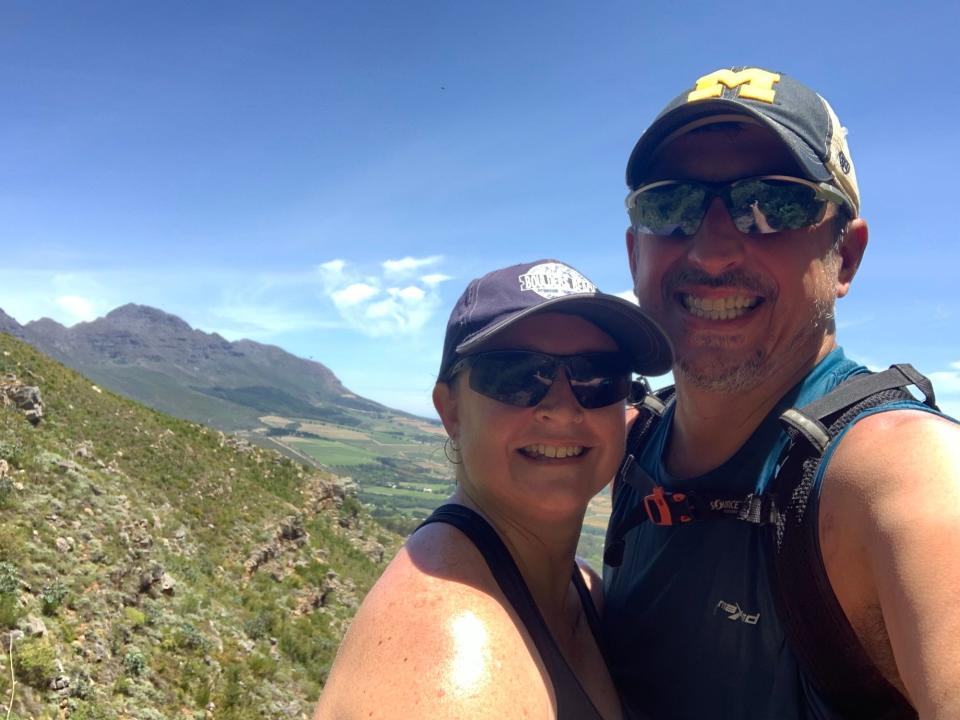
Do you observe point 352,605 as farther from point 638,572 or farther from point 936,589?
point 936,589

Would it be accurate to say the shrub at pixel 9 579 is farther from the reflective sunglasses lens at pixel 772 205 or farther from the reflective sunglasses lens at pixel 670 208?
the reflective sunglasses lens at pixel 772 205

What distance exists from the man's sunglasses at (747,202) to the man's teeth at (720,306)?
0.98ft

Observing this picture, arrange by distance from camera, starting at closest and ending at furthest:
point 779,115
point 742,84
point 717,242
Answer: point 779,115 → point 742,84 → point 717,242

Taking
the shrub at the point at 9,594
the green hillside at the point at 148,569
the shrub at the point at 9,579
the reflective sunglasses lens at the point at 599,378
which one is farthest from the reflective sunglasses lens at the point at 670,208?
the shrub at the point at 9,579

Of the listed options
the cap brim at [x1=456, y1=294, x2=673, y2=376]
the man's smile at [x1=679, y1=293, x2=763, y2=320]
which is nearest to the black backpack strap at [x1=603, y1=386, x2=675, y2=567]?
the cap brim at [x1=456, y1=294, x2=673, y2=376]

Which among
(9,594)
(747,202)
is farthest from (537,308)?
(9,594)

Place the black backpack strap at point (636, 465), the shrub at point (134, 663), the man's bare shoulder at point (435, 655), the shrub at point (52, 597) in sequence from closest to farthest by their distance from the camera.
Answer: the man's bare shoulder at point (435, 655)
the black backpack strap at point (636, 465)
the shrub at point (52, 597)
the shrub at point (134, 663)

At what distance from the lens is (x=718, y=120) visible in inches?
104

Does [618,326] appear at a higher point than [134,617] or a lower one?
higher

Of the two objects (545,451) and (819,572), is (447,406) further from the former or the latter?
(819,572)

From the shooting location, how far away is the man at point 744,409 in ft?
5.89

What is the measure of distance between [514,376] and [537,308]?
37 centimetres

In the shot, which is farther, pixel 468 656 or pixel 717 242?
pixel 717 242

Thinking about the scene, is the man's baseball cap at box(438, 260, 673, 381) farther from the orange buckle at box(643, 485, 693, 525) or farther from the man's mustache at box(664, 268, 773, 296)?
the orange buckle at box(643, 485, 693, 525)
